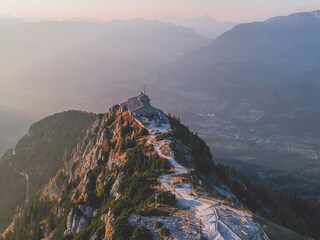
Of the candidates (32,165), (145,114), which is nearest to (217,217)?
(145,114)

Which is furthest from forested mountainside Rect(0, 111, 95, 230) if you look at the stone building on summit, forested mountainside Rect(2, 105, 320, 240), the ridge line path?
the ridge line path

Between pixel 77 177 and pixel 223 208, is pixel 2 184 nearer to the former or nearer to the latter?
pixel 77 177

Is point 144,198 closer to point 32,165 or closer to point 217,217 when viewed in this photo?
point 217,217

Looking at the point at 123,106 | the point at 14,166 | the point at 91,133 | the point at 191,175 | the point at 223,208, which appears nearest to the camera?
the point at 223,208

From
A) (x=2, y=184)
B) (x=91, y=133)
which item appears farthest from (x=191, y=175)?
(x=2, y=184)

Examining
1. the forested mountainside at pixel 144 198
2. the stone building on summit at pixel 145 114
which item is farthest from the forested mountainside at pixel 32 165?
the stone building on summit at pixel 145 114

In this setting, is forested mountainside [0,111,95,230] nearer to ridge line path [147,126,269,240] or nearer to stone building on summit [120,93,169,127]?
stone building on summit [120,93,169,127]
